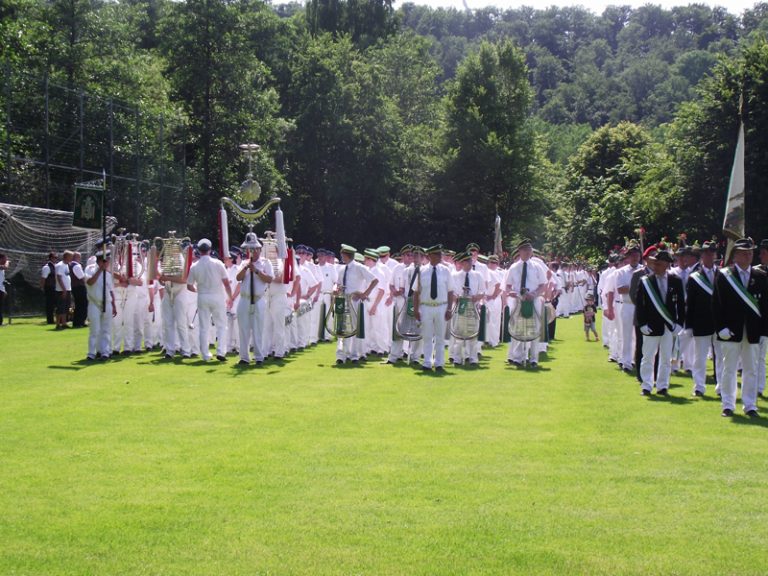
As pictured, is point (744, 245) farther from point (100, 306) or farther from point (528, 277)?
point (100, 306)

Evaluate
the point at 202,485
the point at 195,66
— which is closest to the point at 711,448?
the point at 202,485

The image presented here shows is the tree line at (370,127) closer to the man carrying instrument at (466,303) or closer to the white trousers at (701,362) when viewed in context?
the man carrying instrument at (466,303)

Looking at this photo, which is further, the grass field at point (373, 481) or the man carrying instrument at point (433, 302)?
the man carrying instrument at point (433, 302)

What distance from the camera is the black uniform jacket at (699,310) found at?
45.5ft

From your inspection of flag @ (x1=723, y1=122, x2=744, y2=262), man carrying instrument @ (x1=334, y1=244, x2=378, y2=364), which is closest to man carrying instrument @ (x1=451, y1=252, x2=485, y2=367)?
man carrying instrument @ (x1=334, y1=244, x2=378, y2=364)

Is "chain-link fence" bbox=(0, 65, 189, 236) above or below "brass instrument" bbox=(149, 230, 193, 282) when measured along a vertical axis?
above

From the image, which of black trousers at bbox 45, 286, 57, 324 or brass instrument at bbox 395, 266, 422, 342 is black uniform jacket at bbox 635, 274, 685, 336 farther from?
black trousers at bbox 45, 286, 57, 324

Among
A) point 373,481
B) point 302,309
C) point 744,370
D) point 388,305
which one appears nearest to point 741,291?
point 744,370

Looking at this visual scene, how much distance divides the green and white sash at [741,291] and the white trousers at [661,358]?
71.4 inches

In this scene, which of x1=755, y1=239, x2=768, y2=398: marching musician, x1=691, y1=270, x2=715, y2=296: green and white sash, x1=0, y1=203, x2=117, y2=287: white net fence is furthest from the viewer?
x1=0, y1=203, x2=117, y2=287: white net fence

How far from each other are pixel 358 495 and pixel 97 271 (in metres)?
12.1

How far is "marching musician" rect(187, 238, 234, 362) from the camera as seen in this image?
18.8 metres

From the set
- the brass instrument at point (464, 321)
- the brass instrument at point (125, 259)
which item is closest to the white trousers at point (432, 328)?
the brass instrument at point (464, 321)

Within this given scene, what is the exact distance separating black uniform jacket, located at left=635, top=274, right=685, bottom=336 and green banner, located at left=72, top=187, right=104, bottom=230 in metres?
11.3
